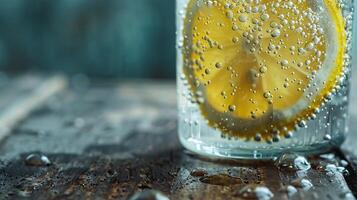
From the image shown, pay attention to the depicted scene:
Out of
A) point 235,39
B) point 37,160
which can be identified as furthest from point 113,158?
point 235,39

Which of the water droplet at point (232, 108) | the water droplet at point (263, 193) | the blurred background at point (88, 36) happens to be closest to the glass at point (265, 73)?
the water droplet at point (232, 108)

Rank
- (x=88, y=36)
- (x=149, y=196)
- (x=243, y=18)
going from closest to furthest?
(x=149, y=196) < (x=243, y=18) < (x=88, y=36)

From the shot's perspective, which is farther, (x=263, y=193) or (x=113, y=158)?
(x=113, y=158)

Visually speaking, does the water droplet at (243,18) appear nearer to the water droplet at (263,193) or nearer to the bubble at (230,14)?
the bubble at (230,14)

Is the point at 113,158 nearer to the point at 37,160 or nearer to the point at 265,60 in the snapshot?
the point at 37,160

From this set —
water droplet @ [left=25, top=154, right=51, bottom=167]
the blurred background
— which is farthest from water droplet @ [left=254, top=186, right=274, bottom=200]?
the blurred background
